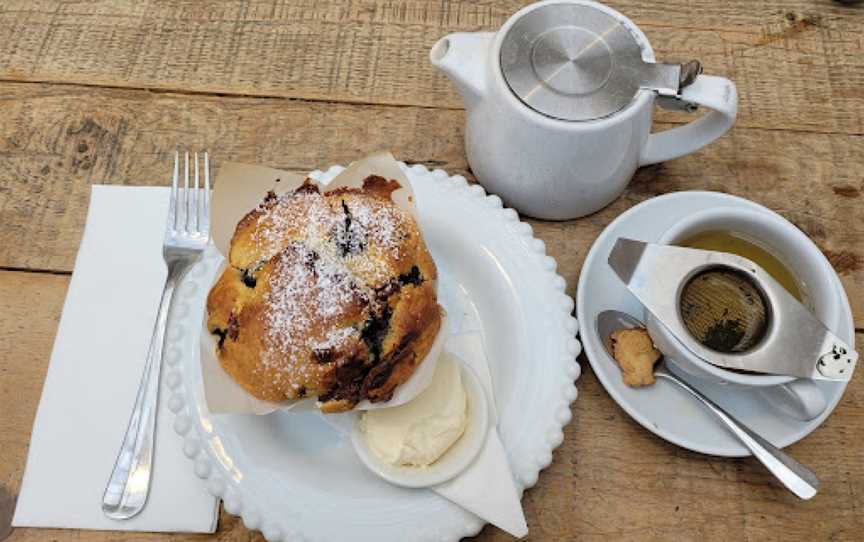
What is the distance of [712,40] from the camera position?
133cm

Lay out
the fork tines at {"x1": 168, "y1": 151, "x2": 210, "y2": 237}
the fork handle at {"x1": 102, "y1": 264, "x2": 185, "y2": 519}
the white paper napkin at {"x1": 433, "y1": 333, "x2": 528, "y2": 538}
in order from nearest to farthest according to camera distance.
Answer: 1. the white paper napkin at {"x1": 433, "y1": 333, "x2": 528, "y2": 538}
2. the fork handle at {"x1": 102, "y1": 264, "x2": 185, "y2": 519}
3. the fork tines at {"x1": 168, "y1": 151, "x2": 210, "y2": 237}

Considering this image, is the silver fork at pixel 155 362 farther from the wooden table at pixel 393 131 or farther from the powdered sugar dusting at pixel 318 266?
the powdered sugar dusting at pixel 318 266

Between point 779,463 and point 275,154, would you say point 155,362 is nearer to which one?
point 275,154

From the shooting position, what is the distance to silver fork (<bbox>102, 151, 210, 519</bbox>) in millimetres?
939

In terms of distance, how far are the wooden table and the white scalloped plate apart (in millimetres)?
112

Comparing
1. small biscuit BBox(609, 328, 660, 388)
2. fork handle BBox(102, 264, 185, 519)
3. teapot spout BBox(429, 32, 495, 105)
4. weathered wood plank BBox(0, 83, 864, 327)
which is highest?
teapot spout BBox(429, 32, 495, 105)

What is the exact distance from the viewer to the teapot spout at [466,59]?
3.26ft

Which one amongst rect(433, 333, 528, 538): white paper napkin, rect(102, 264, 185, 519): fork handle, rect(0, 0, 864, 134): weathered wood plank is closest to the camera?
rect(433, 333, 528, 538): white paper napkin

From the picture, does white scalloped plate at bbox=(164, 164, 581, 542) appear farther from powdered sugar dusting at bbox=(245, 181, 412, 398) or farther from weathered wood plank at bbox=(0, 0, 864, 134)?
weathered wood plank at bbox=(0, 0, 864, 134)

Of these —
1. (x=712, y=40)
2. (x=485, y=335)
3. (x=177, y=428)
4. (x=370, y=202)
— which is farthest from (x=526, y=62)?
(x=177, y=428)

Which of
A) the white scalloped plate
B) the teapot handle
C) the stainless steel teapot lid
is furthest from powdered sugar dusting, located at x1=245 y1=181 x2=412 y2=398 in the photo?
the teapot handle

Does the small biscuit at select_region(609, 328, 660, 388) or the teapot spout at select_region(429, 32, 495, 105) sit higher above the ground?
the teapot spout at select_region(429, 32, 495, 105)

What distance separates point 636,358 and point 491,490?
0.93ft

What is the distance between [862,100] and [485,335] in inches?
34.5
